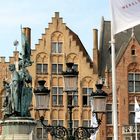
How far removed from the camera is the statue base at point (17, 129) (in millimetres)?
25078

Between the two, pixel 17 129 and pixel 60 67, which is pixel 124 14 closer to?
pixel 17 129

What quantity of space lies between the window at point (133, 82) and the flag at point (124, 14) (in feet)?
116

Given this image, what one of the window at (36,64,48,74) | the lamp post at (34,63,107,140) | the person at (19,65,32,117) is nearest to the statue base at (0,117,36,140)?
the person at (19,65,32,117)

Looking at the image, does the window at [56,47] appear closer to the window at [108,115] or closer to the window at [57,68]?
the window at [57,68]

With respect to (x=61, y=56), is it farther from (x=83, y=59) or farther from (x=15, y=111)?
(x=15, y=111)

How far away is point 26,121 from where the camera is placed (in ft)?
83.1

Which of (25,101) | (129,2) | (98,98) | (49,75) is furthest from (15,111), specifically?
(49,75)

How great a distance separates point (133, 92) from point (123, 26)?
3558 centimetres

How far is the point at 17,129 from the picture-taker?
25.3 metres

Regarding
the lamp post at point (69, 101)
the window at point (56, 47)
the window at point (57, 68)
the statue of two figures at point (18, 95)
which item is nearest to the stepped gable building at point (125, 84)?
the window at point (57, 68)

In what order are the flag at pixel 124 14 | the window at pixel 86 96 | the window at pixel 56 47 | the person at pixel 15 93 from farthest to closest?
the window at pixel 56 47
the window at pixel 86 96
the person at pixel 15 93
the flag at pixel 124 14

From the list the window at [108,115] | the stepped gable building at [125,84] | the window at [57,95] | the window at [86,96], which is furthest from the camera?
the window at [57,95]

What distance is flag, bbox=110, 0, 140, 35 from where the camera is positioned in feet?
46.3

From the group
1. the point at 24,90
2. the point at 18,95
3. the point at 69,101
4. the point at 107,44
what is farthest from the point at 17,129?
the point at 107,44
